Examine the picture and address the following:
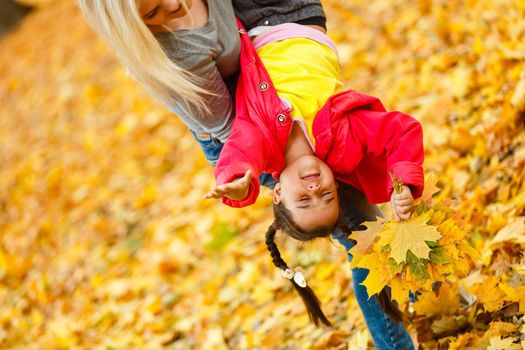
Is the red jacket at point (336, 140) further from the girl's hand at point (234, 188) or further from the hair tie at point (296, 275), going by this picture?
the hair tie at point (296, 275)

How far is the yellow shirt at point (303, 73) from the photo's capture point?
6.34 feet

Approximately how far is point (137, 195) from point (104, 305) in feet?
4.13

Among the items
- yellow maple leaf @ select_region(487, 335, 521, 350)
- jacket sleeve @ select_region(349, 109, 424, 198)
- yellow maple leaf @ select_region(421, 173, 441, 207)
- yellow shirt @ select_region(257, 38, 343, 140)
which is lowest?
yellow maple leaf @ select_region(487, 335, 521, 350)

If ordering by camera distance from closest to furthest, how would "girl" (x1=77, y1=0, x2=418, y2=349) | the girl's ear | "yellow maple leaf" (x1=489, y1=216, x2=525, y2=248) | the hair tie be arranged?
"girl" (x1=77, y1=0, x2=418, y2=349) < the girl's ear < the hair tie < "yellow maple leaf" (x1=489, y1=216, x2=525, y2=248)

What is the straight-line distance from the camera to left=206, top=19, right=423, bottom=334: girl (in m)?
1.77

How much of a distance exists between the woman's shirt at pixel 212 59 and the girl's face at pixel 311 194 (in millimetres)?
342

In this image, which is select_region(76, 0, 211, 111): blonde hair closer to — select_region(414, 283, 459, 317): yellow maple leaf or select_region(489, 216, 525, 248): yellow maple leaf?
select_region(414, 283, 459, 317): yellow maple leaf

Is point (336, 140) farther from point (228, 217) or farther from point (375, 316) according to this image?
point (228, 217)

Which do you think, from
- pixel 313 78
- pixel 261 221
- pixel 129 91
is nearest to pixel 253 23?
pixel 313 78

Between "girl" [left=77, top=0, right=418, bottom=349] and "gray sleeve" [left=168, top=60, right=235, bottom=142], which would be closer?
"girl" [left=77, top=0, right=418, bottom=349]

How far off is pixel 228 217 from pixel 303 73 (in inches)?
91.4

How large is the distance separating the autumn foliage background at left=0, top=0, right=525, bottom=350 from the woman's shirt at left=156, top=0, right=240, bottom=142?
2.58 ft

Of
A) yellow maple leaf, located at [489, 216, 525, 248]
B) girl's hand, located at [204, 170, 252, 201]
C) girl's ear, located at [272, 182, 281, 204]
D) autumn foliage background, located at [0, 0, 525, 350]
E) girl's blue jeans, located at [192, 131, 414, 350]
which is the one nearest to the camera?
girl's hand, located at [204, 170, 252, 201]

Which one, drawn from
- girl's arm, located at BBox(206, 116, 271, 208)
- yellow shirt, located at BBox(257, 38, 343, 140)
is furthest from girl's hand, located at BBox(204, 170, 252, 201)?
yellow shirt, located at BBox(257, 38, 343, 140)
